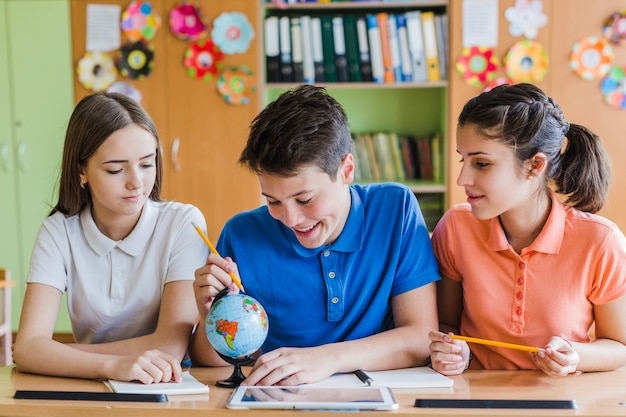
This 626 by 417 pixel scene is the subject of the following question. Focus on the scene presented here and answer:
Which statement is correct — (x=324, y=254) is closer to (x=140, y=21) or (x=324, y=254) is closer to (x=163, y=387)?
(x=163, y=387)

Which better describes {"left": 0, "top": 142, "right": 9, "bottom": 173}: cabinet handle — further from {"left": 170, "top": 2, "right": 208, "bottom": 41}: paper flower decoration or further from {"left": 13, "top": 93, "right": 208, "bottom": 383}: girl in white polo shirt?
{"left": 13, "top": 93, "right": 208, "bottom": 383}: girl in white polo shirt

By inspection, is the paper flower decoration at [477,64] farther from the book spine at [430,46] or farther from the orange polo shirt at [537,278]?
the orange polo shirt at [537,278]

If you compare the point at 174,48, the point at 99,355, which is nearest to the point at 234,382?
the point at 99,355

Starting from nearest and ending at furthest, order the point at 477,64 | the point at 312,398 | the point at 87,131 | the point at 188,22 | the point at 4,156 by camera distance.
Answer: the point at 312,398, the point at 87,131, the point at 477,64, the point at 188,22, the point at 4,156

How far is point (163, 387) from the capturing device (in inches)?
55.2

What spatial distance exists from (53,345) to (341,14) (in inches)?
113

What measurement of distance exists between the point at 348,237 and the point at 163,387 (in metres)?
0.53

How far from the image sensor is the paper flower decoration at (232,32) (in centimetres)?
375

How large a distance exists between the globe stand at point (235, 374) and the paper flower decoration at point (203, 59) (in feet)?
8.43

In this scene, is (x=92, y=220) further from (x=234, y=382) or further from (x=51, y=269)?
(x=234, y=382)

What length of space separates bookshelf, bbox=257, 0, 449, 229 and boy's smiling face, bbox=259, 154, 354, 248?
222cm

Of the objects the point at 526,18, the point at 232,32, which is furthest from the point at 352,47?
the point at 526,18

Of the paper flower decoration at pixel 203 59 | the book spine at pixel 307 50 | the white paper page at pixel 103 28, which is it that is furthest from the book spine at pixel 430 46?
the white paper page at pixel 103 28

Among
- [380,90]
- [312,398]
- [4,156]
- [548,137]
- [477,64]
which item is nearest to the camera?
[312,398]
